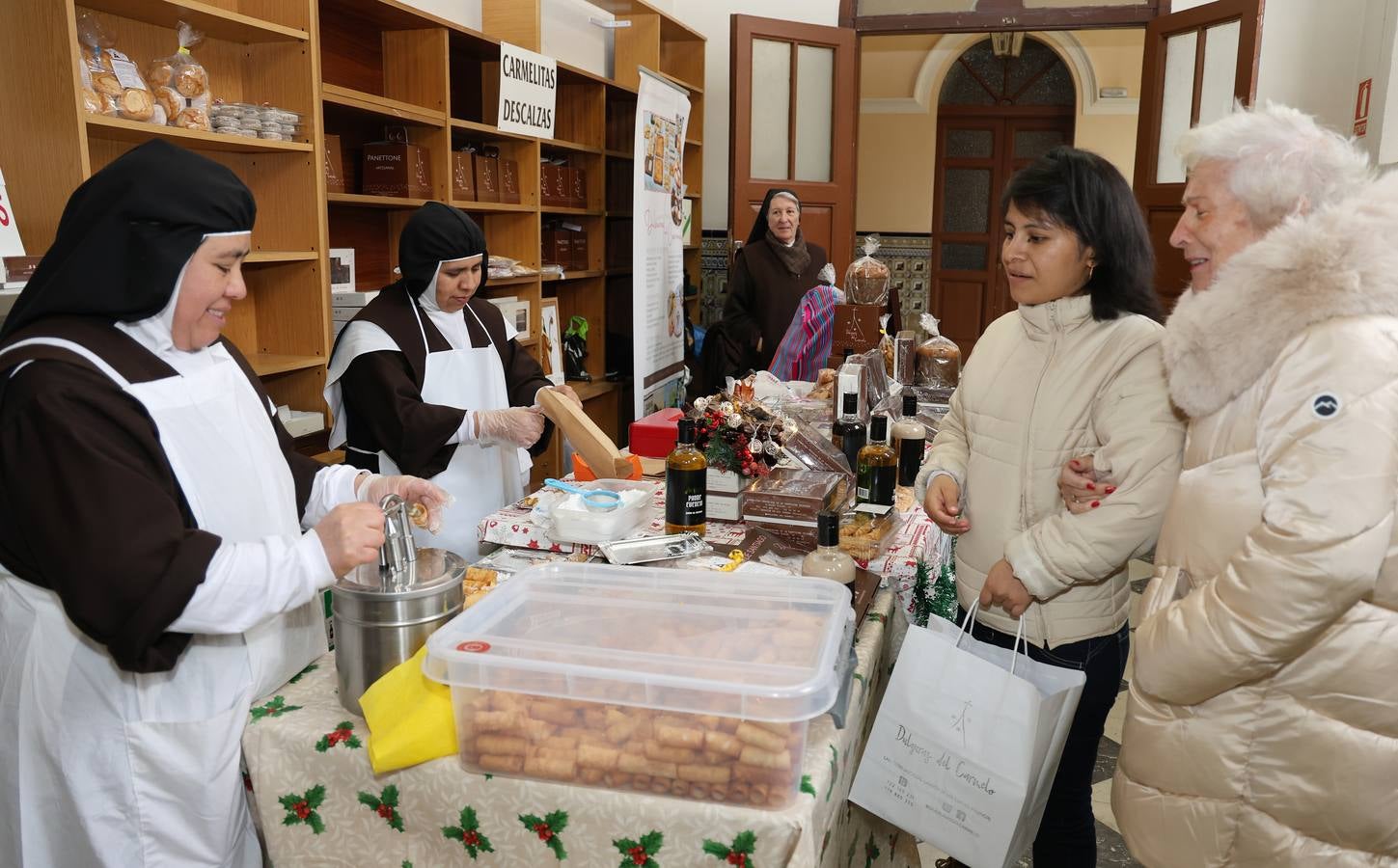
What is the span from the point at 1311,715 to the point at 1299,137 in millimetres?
849

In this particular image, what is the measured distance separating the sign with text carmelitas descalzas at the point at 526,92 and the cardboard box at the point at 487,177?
8.0 inches

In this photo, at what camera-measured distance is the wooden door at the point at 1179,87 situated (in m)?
5.25

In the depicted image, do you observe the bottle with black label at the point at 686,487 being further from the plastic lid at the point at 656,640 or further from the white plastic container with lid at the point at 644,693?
the white plastic container with lid at the point at 644,693

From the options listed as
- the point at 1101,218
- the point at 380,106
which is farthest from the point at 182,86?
the point at 1101,218

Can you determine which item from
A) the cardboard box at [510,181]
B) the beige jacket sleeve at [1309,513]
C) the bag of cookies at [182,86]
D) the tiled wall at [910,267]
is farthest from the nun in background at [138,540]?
the tiled wall at [910,267]

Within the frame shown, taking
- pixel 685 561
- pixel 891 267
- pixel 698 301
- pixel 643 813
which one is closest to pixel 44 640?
pixel 643 813

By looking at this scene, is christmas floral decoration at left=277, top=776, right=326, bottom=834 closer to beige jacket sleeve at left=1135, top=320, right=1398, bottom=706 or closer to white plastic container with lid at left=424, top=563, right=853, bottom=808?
white plastic container with lid at left=424, top=563, right=853, bottom=808

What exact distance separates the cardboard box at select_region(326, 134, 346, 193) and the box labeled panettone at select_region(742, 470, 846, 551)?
2337 mm

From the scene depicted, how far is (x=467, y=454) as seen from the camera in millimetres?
2865

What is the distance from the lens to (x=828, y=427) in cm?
298

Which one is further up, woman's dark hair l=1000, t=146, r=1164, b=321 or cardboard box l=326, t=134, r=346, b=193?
cardboard box l=326, t=134, r=346, b=193

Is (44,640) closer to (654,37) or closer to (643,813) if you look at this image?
(643,813)

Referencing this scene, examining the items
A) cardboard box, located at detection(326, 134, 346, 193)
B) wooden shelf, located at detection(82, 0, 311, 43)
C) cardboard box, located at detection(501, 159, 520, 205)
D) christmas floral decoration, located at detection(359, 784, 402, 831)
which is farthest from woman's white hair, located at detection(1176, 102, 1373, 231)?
cardboard box, located at detection(501, 159, 520, 205)

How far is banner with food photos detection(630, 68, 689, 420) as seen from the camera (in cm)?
496
